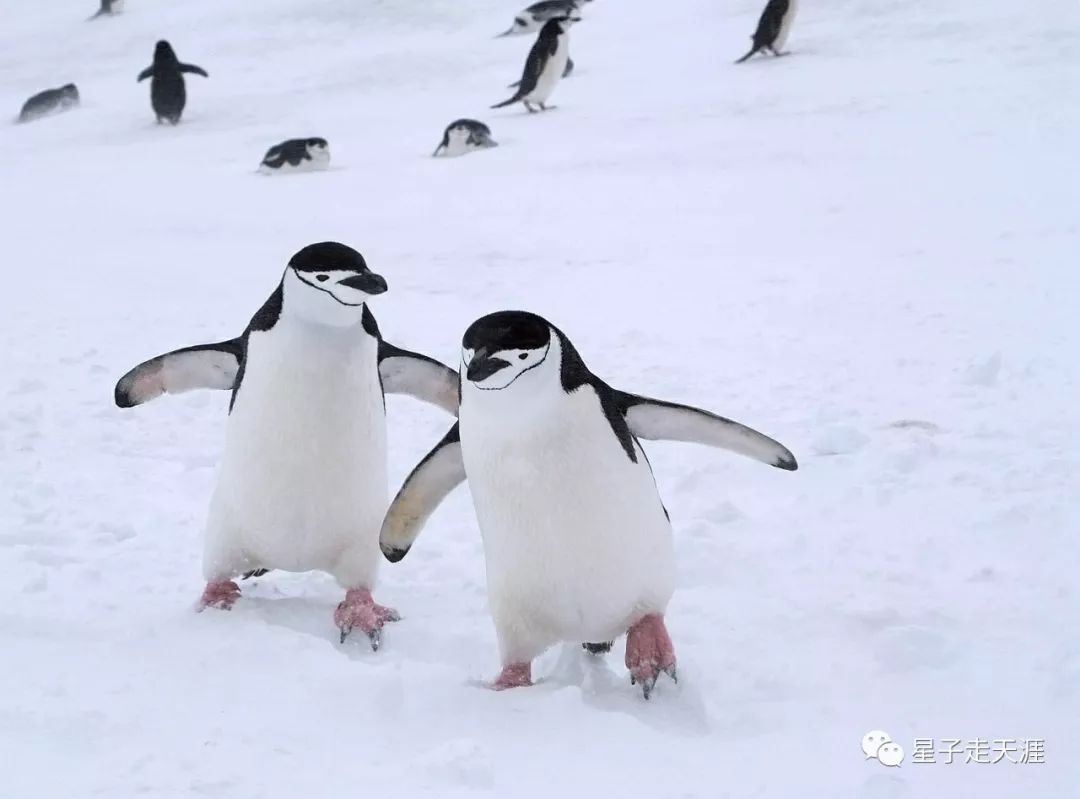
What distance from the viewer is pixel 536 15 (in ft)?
53.8

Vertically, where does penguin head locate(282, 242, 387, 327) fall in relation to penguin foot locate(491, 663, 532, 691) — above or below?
above

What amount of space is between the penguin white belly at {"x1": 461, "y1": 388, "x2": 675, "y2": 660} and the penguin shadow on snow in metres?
0.11

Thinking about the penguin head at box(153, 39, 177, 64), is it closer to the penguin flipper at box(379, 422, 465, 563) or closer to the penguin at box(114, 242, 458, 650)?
the penguin at box(114, 242, 458, 650)

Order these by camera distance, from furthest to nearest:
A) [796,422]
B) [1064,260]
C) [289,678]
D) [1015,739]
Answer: [1064,260] → [796,422] → [289,678] → [1015,739]

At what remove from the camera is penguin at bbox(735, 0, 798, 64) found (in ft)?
40.5

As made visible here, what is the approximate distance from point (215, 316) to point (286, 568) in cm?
326

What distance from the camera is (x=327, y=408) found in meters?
2.85

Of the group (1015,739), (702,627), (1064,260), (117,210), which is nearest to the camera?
(1015,739)

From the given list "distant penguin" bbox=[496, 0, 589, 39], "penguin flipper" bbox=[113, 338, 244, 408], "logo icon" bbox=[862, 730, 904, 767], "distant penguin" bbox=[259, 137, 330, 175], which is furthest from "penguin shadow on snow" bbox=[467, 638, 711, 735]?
"distant penguin" bbox=[496, 0, 589, 39]

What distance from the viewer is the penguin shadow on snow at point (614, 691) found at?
2.30 metres

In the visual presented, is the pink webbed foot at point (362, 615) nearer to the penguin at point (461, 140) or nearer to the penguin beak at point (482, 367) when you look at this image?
the penguin beak at point (482, 367)

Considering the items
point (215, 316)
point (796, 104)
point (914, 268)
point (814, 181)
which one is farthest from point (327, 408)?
point (796, 104)

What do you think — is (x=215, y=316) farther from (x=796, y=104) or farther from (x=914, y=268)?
(x=796, y=104)

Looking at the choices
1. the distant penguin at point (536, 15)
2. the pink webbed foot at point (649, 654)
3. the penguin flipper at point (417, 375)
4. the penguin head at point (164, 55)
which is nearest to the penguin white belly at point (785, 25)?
the distant penguin at point (536, 15)
